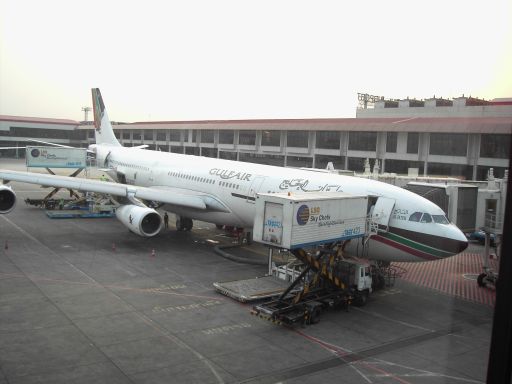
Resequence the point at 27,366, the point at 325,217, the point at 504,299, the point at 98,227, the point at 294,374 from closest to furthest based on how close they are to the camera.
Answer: the point at 504,299, the point at 27,366, the point at 294,374, the point at 325,217, the point at 98,227

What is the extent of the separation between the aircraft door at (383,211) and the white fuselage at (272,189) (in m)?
0.09

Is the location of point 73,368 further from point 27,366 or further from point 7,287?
point 7,287

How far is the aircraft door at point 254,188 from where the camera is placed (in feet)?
46.0

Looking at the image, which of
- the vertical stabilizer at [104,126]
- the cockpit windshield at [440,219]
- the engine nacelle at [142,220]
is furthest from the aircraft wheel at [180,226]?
the cockpit windshield at [440,219]

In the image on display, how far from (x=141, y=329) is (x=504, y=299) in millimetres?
7298

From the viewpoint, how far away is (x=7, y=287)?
10305 millimetres

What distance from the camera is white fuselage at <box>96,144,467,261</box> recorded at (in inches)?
428

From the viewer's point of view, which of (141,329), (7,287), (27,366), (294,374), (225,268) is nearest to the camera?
(27,366)

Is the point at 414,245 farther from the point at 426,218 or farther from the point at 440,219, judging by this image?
the point at 440,219

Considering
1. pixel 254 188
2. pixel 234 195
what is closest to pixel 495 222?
pixel 254 188

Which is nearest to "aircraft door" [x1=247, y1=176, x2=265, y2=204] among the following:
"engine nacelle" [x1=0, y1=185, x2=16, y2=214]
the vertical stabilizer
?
"engine nacelle" [x1=0, y1=185, x2=16, y2=214]

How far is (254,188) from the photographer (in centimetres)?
1410

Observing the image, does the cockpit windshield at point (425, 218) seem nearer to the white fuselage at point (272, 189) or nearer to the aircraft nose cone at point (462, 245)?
the white fuselage at point (272, 189)

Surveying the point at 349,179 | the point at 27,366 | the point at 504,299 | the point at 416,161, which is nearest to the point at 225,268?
the point at 349,179
